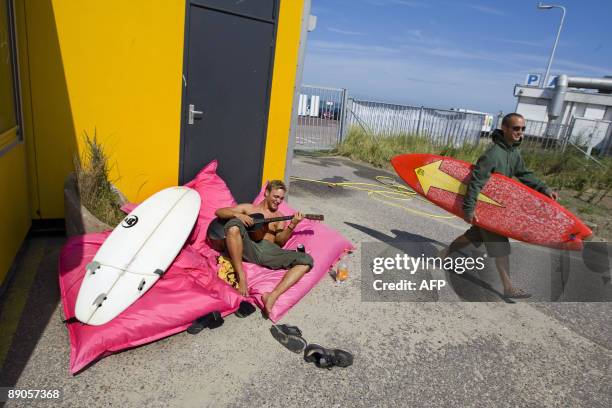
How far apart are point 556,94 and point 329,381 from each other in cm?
2630

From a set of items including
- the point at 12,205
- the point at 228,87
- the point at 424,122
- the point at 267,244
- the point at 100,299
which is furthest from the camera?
the point at 424,122

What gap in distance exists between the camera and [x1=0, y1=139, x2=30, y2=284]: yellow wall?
3350 mm

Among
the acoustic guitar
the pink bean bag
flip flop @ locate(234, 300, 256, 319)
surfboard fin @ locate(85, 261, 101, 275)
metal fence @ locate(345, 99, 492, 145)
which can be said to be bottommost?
flip flop @ locate(234, 300, 256, 319)

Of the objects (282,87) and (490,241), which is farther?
(282,87)

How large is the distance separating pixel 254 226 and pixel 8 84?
8.55 feet

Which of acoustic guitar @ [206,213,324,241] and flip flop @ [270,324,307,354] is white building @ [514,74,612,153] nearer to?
acoustic guitar @ [206,213,324,241]

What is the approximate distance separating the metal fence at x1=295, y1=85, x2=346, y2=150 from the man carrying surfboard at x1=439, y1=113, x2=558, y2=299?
28.0 ft

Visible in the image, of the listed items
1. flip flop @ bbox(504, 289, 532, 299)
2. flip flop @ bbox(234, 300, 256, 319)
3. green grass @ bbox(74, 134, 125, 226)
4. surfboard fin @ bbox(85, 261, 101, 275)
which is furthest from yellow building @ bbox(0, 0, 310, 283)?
flip flop @ bbox(504, 289, 532, 299)

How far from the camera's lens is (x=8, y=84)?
3.68 meters

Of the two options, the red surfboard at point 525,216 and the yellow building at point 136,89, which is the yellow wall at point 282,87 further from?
the red surfboard at point 525,216

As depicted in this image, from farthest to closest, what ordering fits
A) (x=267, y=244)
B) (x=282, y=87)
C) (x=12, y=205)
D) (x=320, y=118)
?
(x=320, y=118) → (x=282, y=87) → (x=267, y=244) → (x=12, y=205)

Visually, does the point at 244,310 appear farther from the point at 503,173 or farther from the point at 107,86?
the point at 503,173

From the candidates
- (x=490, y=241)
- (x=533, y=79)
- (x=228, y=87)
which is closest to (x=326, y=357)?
(x=490, y=241)

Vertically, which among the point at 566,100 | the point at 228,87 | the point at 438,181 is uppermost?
the point at 566,100
